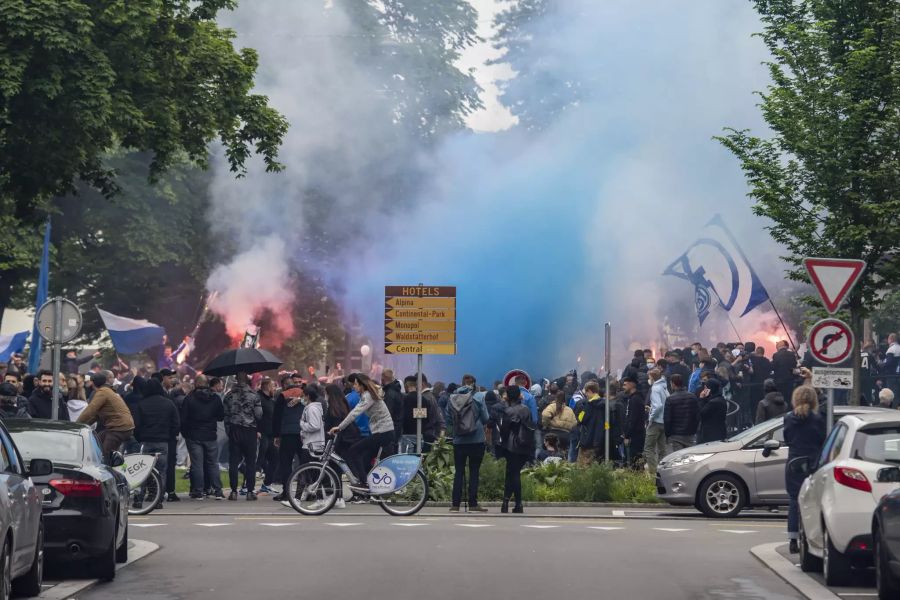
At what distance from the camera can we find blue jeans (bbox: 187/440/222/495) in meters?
24.5

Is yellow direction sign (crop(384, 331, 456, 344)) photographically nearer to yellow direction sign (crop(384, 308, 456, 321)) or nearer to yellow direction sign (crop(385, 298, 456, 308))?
yellow direction sign (crop(384, 308, 456, 321))

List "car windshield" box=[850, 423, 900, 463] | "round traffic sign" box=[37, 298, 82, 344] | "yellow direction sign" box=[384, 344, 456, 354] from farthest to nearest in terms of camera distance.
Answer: "yellow direction sign" box=[384, 344, 456, 354], "round traffic sign" box=[37, 298, 82, 344], "car windshield" box=[850, 423, 900, 463]

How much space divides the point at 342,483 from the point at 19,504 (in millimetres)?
10573

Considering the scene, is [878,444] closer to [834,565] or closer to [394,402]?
[834,565]

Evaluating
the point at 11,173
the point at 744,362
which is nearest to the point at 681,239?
the point at 744,362

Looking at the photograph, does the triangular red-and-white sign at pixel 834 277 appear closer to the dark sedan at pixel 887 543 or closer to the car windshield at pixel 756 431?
the car windshield at pixel 756 431

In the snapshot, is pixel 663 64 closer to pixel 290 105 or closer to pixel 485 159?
pixel 485 159

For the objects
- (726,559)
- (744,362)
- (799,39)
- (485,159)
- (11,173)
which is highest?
(485,159)

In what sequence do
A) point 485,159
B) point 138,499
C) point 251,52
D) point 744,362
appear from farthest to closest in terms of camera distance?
point 485,159 → point 744,362 → point 251,52 → point 138,499

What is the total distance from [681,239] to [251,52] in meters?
23.6

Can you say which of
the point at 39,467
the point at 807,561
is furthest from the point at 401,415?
the point at 39,467

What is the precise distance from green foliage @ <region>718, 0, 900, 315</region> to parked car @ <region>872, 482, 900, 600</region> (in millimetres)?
11366

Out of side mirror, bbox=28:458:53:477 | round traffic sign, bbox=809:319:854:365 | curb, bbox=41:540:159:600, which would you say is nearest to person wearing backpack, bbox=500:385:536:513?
round traffic sign, bbox=809:319:854:365

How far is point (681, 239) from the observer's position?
47.6 m
